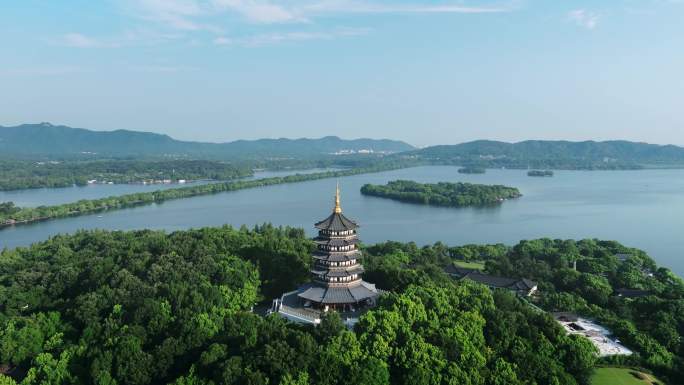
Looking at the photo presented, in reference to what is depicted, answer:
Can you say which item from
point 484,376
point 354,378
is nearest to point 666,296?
point 484,376

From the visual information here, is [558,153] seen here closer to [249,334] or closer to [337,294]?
[337,294]

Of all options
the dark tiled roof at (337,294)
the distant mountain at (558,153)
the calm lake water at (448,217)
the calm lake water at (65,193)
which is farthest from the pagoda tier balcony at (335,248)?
the distant mountain at (558,153)

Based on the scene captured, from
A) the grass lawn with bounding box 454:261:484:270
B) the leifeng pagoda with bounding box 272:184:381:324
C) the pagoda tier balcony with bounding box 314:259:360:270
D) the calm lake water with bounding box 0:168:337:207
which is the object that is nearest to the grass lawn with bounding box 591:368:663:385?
the leifeng pagoda with bounding box 272:184:381:324

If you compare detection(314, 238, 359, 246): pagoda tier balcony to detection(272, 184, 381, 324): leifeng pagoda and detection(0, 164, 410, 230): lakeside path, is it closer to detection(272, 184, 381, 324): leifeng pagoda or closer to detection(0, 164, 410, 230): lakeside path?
detection(272, 184, 381, 324): leifeng pagoda

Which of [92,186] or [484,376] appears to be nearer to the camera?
[484,376]

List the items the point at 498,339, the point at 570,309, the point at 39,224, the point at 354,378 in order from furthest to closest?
the point at 39,224, the point at 570,309, the point at 498,339, the point at 354,378

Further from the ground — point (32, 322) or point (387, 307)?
point (387, 307)

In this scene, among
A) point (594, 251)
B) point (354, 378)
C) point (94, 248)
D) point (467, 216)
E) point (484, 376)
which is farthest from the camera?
point (467, 216)

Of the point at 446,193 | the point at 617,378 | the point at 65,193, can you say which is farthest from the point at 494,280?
the point at 65,193

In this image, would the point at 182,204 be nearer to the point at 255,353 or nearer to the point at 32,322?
the point at 32,322
